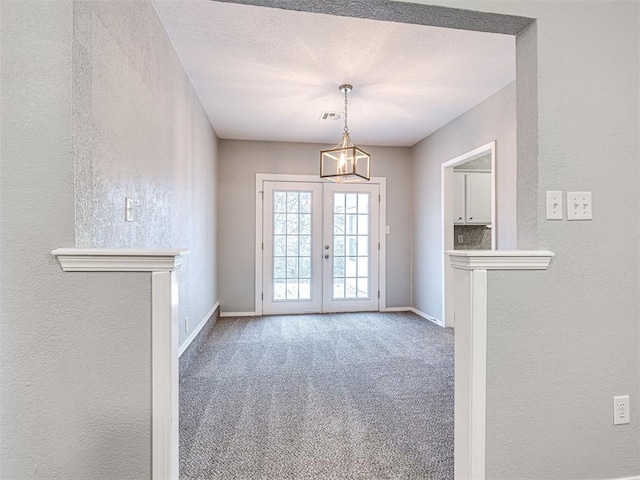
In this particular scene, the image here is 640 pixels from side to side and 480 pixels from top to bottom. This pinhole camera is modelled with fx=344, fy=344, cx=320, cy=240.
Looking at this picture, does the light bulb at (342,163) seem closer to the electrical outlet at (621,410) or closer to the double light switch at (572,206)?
the double light switch at (572,206)

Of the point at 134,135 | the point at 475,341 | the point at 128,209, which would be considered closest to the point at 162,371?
the point at 128,209

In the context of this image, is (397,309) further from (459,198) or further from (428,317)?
(459,198)

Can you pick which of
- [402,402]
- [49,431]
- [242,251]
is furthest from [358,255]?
[49,431]

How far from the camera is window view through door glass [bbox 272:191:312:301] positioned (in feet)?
16.5

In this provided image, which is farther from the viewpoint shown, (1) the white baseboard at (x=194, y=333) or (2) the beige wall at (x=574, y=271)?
(1) the white baseboard at (x=194, y=333)

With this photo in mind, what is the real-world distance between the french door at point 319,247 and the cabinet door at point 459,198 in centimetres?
114

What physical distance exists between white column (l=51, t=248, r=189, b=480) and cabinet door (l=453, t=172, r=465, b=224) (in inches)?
163

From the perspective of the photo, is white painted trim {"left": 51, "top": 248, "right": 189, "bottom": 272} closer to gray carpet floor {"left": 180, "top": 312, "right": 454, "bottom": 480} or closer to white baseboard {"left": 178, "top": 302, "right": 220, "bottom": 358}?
gray carpet floor {"left": 180, "top": 312, "right": 454, "bottom": 480}

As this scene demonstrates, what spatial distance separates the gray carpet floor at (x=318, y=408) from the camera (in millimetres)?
1688

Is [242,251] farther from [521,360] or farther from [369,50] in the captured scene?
[521,360]

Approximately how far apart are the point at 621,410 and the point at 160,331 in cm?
190

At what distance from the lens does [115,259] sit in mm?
1107

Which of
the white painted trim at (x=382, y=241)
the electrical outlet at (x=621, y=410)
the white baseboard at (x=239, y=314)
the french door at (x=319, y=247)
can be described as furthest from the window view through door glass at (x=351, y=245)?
the electrical outlet at (x=621, y=410)

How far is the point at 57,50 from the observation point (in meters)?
1.09
